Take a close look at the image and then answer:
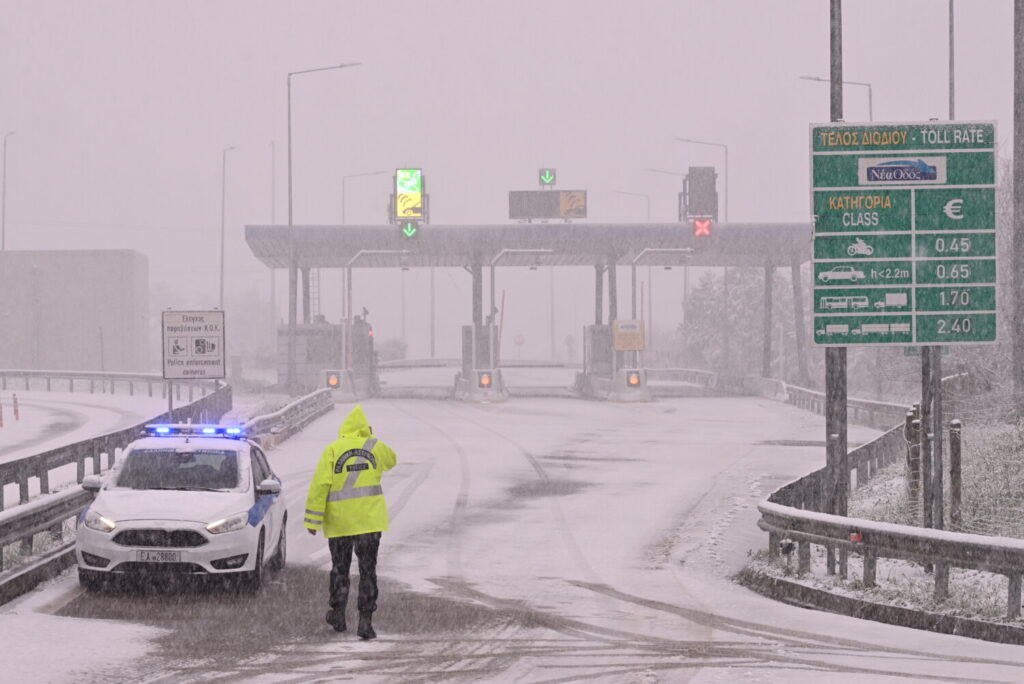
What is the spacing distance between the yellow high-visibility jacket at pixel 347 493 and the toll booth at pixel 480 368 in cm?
4363

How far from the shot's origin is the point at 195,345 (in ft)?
100

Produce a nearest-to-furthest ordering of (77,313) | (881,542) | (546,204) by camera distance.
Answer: (881,542) → (546,204) → (77,313)

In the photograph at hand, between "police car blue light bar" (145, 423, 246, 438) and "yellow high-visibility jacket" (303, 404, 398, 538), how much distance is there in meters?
3.73

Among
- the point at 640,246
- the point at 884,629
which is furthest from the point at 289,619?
the point at 640,246

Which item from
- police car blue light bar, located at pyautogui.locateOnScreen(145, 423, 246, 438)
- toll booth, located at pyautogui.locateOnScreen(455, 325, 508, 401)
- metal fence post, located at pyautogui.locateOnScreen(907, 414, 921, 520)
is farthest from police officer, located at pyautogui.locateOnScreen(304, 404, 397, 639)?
toll booth, located at pyautogui.locateOnScreen(455, 325, 508, 401)

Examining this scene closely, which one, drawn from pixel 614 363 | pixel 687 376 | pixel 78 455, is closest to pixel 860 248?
pixel 78 455

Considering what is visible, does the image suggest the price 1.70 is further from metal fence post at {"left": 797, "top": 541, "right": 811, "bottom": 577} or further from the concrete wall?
the concrete wall

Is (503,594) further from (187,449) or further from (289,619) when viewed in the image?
(187,449)

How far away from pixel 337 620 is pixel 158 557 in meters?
2.20

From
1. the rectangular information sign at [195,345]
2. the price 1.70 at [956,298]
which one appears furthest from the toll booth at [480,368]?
the price 1.70 at [956,298]

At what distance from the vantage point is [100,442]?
23.4 meters

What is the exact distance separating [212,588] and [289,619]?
5.41 feet

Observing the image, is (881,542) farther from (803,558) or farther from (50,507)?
(50,507)

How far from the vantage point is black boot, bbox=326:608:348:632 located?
11.2 meters
